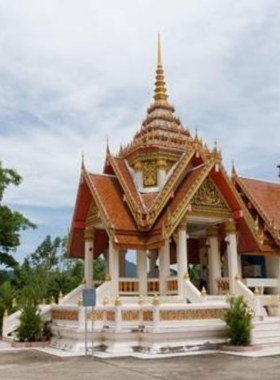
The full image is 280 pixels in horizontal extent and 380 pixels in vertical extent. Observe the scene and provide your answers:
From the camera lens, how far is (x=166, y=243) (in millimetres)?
14930

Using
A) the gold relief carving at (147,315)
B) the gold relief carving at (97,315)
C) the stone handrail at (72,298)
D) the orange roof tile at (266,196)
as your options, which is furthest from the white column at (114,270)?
the orange roof tile at (266,196)

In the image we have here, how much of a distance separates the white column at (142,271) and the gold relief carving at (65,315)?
252 cm

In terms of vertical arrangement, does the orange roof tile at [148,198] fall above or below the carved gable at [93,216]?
above

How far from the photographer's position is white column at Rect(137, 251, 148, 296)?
15.8 m

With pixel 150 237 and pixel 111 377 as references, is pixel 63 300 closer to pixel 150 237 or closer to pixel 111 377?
pixel 150 237

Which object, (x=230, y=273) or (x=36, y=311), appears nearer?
(x=36, y=311)

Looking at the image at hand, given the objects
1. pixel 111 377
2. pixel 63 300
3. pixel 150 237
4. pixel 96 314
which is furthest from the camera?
pixel 63 300

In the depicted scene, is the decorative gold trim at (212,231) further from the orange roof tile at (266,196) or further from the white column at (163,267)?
the white column at (163,267)

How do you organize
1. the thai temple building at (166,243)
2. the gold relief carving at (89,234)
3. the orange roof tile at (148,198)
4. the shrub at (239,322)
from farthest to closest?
the gold relief carving at (89,234) < the orange roof tile at (148,198) < the thai temple building at (166,243) < the shrub at (239,322)

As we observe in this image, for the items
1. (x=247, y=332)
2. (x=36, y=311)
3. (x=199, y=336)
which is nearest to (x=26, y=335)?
(x=36, y=311)

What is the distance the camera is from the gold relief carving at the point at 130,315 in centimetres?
1289

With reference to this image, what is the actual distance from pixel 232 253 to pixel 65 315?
5.48 m

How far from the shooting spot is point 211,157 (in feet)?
52.4

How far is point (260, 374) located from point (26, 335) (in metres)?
7.97
